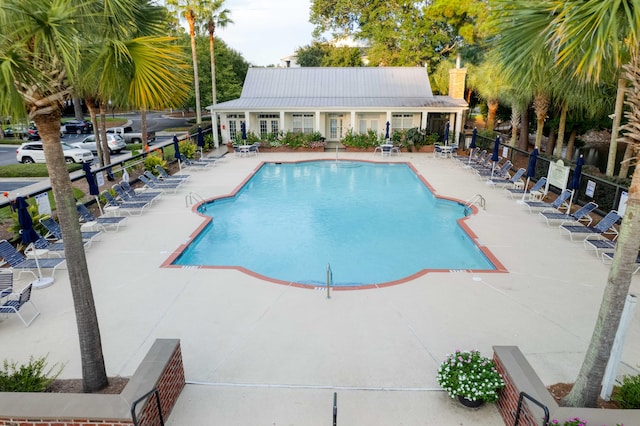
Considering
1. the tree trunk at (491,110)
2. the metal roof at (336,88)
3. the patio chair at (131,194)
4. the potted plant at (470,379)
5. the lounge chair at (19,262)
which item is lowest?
the potted plant at (470,379)

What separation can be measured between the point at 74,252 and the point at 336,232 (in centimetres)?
907

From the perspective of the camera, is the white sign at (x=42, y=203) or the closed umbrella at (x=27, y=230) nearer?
the closed umbrella at (x=27, y=230)

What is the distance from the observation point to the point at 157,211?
13.6 meters

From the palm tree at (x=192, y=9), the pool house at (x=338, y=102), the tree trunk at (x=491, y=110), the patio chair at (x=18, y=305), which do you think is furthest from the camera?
the tree trunk at (x=491, y=110)

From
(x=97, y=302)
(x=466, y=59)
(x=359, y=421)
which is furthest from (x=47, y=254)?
(x=466, y=59)

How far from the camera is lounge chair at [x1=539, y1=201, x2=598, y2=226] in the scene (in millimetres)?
11609

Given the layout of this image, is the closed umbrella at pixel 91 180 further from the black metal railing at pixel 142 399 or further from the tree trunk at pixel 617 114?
the tree trunk at pixel 617 114

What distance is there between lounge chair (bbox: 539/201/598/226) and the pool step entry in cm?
1159

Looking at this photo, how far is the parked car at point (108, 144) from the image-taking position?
25.4 meters

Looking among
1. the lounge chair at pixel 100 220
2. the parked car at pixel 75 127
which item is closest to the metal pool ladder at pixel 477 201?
the lounge chair at pixel 100 220

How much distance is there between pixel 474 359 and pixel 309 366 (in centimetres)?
230

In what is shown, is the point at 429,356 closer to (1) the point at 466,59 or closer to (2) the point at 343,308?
(2) the point at 343,308

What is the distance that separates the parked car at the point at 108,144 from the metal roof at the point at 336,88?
7.67 m

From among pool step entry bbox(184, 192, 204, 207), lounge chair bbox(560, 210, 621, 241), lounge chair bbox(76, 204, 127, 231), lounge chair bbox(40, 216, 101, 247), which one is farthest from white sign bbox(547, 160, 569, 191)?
lounge chair bbox(40, 216, 101, 247)
